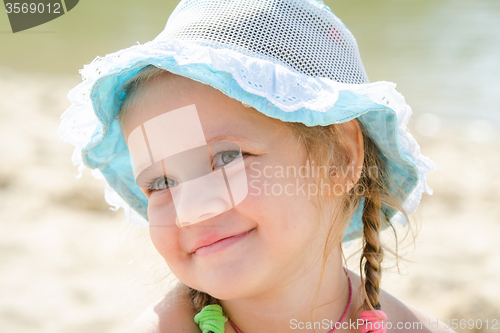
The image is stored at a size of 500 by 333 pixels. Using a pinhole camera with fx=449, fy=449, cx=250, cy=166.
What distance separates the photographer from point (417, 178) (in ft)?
5.08

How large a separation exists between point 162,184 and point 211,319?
49 cm

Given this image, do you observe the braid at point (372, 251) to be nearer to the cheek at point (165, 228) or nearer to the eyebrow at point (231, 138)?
the eyebrow at point (231, 138)

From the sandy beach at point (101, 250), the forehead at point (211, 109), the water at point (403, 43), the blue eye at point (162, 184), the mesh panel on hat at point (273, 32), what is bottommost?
the water at point (403, 43)

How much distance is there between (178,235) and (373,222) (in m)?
0.71

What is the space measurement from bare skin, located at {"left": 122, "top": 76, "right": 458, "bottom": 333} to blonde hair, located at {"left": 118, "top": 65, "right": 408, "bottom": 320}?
0.10 ft

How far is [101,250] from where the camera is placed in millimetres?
2537

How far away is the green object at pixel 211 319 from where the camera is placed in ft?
4.92

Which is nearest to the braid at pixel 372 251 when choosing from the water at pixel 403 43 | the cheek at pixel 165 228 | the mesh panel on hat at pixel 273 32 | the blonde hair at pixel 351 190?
the blonde hair at pixel 351 190

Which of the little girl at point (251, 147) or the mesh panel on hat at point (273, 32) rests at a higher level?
the mesh panel on hat at point (273, 32)

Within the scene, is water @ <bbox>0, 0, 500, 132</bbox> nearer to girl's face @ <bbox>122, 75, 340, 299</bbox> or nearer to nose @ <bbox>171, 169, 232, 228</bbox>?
girl's face @ <bbox>122, 75, 340, 299</bbox>

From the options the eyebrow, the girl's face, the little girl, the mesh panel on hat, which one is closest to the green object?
the little girl

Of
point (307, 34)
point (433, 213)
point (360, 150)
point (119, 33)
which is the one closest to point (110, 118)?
point (307, 34)

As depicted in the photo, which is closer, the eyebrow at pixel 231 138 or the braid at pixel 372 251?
the eyebrow at pixel 231 138

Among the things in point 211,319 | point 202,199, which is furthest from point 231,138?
point 211,319
